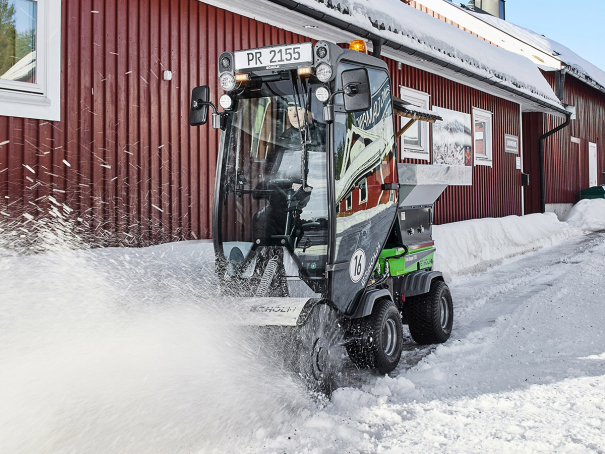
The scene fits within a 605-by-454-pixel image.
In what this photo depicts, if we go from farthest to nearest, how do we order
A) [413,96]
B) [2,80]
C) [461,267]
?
[413,96], [461,267], [2,80]

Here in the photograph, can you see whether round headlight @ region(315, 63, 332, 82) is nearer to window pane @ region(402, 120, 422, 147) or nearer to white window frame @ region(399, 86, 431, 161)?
white window frame @ region(399, 86, 431, 161)

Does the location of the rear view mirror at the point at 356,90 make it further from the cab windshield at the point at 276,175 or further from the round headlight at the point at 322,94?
the cab windshield at the point at 276,175

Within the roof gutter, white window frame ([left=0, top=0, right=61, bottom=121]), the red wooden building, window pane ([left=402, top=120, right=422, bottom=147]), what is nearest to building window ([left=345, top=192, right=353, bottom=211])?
the red wooden building

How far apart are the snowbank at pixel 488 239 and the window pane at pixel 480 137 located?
72.1 inches

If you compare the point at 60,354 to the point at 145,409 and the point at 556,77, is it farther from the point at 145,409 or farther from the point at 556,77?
the point at 556,77

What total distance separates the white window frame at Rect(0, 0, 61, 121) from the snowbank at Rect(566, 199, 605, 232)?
15.8 meters

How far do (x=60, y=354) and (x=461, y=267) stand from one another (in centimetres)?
772

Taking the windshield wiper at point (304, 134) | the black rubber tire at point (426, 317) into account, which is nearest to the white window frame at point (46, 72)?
the windshield wiper at point (304, 134)

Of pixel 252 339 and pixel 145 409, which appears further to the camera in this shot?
pixel 252 339

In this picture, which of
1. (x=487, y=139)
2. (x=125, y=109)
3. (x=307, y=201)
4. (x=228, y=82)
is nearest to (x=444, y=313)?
(x=307, y=201)

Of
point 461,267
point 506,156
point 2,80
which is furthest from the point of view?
point 506,156

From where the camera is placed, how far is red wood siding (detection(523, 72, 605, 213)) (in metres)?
19.0

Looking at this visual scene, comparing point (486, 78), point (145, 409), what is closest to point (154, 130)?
point (145, 409)

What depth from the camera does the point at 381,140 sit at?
4.61m
